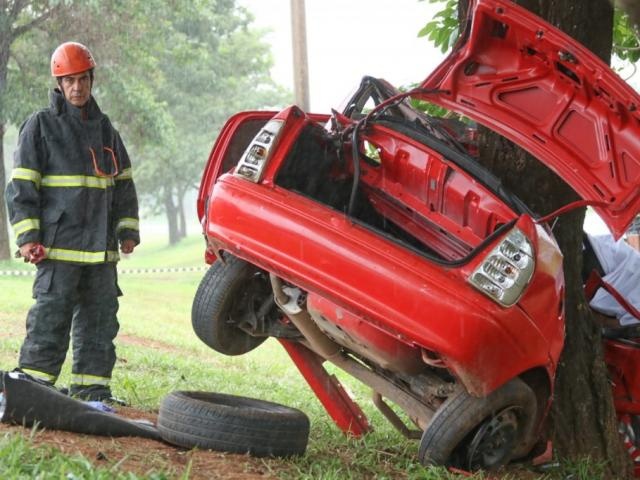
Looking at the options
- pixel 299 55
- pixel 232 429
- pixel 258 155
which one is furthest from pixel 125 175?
pixel 299 55

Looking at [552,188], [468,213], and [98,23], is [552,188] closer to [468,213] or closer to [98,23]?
[468,213]

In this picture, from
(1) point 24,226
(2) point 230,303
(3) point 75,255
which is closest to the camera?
(2) point 230,303

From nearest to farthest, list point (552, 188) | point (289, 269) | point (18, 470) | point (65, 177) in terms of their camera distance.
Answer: point (18, 470)
point (289, 269)
point (552, 188)
point (65, 177)

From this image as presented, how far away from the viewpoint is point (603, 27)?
5.16 m

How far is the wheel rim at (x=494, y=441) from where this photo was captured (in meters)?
4.16

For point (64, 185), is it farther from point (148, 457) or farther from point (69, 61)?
point (148, 457)

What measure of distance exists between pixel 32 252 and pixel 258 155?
1.61 meters

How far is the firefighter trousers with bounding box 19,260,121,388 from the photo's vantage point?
529 cm

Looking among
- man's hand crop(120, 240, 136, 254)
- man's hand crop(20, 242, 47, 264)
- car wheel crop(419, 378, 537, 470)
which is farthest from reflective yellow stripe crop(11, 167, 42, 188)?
car wheel crop(419, 378, 537, 470)

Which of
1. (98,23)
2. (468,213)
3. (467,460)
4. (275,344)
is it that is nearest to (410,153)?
(468,213)

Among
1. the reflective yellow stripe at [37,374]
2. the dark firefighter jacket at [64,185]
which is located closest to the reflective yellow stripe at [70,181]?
the dark firefighter jacket at [64,185]

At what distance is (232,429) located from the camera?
4.04 m

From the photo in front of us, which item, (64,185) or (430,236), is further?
(64,185)

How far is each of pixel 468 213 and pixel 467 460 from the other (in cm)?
112
